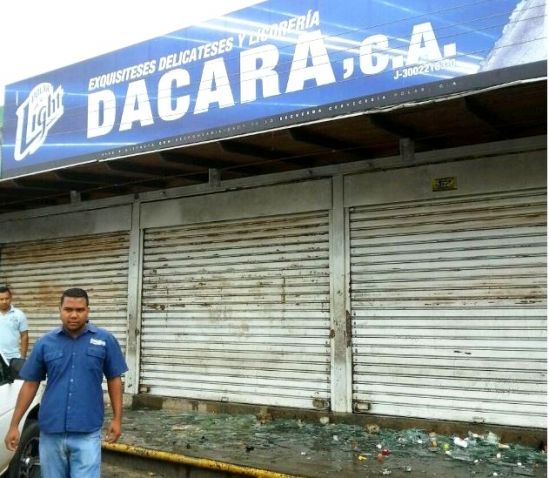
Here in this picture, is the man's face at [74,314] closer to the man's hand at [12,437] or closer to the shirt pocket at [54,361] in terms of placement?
the shirt pocket at [54,361]

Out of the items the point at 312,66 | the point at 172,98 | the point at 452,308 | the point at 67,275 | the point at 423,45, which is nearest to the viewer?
the point at 423,45

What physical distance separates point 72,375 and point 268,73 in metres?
4.30

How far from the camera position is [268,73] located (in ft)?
22.2

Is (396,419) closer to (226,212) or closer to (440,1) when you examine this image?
(226,212)

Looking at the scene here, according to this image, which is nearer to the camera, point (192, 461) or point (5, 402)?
point (5, 402)

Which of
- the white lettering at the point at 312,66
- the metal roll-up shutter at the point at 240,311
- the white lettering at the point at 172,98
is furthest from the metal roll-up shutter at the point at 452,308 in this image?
the white lettering at the point at 172,98

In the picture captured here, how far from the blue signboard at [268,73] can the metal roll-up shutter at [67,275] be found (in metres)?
1.81

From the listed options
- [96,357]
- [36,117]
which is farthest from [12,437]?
[36,117]

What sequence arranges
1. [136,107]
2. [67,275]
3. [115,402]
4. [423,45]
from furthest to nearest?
Answer: [67,275] < [136,107] < [423,45] < [115,402]

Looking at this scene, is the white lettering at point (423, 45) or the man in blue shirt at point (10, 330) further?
the man in blue shirt at point (10, 330)

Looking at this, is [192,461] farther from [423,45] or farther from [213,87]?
[423,45]

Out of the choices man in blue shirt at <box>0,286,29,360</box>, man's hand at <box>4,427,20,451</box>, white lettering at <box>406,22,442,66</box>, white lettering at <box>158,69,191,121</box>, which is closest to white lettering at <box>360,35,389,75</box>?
white lettering at <box>406,22,442,66</box>

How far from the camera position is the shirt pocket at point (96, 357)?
149 inches

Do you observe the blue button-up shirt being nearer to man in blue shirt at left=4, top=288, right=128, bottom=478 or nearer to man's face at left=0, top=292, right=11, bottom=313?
man in blue shirt at left=4, top=288, right=128, bottom=478
